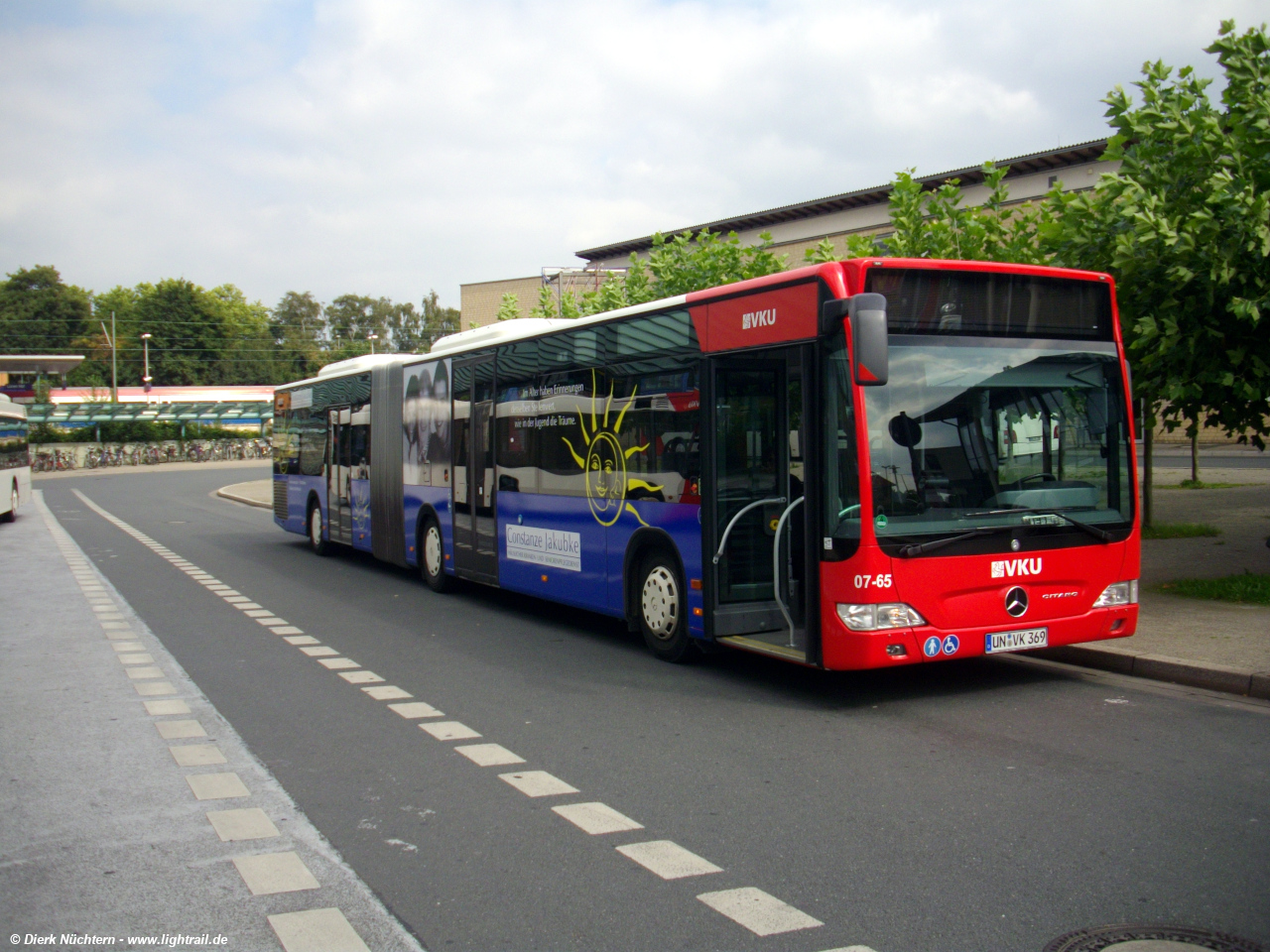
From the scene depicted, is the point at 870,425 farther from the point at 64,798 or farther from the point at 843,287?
the point at 64,798

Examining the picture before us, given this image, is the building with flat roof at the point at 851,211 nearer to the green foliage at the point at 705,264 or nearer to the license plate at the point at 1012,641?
the green foliage at the point at 705,264

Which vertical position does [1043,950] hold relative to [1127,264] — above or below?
below

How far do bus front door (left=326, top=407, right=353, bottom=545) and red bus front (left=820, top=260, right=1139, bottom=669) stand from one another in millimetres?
12062

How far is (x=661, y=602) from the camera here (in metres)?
9.48

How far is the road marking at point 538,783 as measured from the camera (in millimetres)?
5922

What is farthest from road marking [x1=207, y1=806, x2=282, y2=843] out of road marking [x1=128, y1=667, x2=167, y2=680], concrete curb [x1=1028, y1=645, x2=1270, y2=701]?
concrete curb [x1=1028, y1=645, x2=1270, y2=701]

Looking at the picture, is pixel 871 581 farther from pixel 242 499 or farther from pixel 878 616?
pixel 242 499

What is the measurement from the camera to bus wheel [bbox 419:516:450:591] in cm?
1438

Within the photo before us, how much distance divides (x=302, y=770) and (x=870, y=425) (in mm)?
4013

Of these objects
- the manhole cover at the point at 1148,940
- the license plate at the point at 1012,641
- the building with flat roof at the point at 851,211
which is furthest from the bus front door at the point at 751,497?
the building with flat roof at the point at 851,211

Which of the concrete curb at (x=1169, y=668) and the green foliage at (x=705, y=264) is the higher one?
the green foliage at (x=705, y=264)

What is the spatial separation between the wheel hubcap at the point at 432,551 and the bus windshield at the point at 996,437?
8169mm

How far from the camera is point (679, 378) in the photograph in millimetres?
9109

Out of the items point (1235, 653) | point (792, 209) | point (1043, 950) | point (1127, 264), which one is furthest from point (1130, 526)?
point (792, 209)
